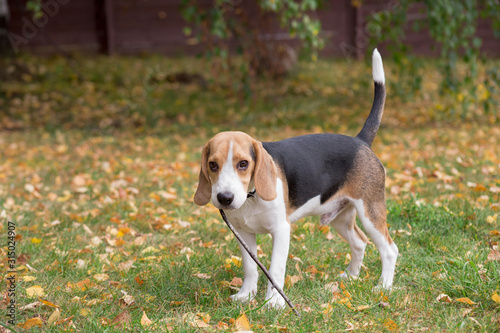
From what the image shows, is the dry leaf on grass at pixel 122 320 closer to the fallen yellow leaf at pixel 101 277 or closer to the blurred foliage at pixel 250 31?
the fallen yellow leaf at pixel 101 277

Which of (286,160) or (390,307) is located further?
(286,160)

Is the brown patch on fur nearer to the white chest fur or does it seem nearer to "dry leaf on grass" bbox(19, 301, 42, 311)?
the white chest fur

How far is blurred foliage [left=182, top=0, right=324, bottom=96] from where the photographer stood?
7641 mm

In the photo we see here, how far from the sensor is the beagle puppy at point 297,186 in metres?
2.89

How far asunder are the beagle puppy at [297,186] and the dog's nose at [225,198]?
0.27 ft

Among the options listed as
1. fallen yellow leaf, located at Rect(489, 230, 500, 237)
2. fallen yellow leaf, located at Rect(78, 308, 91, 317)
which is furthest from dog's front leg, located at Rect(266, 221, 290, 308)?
fallen yellow leaf, located at Rect(489, 230, 500, 237)

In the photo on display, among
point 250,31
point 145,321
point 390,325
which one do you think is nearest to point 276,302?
point 390,325

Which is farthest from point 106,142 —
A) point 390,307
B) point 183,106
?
point 390,307

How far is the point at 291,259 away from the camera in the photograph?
3857 mm

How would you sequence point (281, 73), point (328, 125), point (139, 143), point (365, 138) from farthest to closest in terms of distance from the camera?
point (281, 73), point (328, 125), point (139, 143), point (365, 138)

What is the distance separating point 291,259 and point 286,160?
0.95 meters

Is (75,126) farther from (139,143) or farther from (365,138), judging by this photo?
(365,138)

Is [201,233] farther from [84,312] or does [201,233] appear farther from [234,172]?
[234,172]

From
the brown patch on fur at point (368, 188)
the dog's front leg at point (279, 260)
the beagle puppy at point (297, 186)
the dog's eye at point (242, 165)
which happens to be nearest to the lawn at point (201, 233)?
the dog's front leg at point (279, 260)
